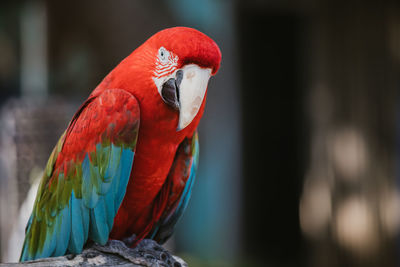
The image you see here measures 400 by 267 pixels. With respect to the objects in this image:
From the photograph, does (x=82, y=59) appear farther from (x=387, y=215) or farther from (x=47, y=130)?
(x=387, y=215)

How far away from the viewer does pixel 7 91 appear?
186cm

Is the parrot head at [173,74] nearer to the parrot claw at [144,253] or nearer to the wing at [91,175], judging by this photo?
the wing at [91,175]

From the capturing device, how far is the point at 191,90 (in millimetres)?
534

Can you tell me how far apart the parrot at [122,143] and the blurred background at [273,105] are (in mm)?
1187

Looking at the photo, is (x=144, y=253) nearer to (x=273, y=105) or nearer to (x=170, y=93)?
(x=170, y=93)

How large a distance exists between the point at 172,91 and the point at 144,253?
25 centimetres

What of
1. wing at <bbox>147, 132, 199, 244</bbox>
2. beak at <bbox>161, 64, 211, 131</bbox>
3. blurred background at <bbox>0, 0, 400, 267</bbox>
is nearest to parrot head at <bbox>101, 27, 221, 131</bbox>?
beak at <bbox>161, 64, 211, 131</bbox>

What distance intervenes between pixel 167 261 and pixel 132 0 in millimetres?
1487

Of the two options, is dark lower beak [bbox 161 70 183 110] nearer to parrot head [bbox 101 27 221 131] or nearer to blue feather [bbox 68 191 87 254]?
parrot head [bbox 101 27 221 131]

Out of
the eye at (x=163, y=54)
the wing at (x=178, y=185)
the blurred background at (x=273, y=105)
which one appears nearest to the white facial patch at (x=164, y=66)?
the eye at (x=163, y=54)

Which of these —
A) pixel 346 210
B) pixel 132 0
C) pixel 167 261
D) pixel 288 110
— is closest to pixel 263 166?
pixel 288 110

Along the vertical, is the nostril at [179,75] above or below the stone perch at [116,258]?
above

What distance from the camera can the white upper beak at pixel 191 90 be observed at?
54cm

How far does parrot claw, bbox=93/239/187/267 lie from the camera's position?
596 mm
